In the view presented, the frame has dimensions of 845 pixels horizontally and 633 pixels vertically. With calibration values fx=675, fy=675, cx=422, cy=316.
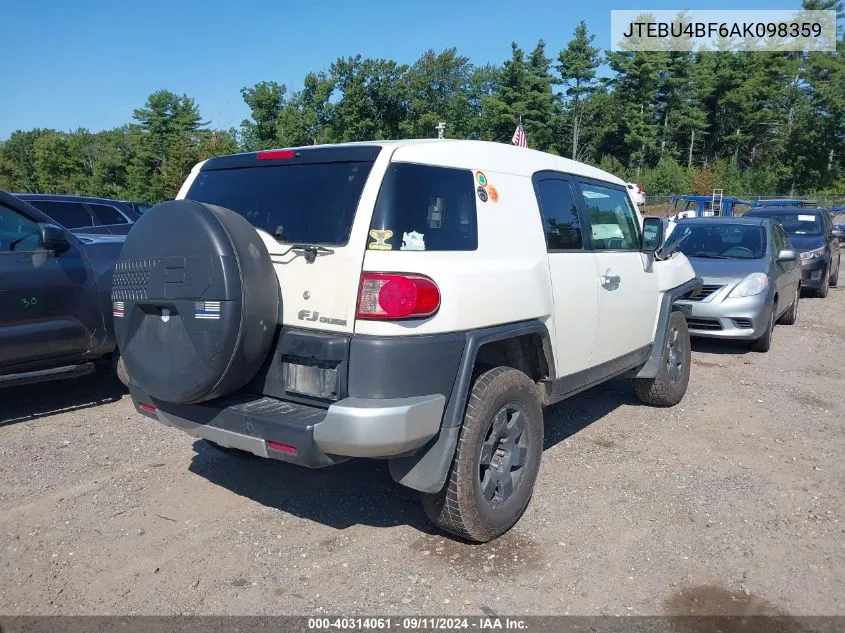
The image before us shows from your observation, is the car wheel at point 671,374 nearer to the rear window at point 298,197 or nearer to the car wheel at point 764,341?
the car wheel at point 764,341

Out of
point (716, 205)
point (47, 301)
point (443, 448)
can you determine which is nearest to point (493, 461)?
point (443, 448)

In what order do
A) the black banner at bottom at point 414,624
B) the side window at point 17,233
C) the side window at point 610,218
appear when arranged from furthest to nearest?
the side window at point 17,233 → the side window at point 610,218 → the black banner at bottom at point 414,624

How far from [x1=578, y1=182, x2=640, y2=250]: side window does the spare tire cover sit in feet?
7.83

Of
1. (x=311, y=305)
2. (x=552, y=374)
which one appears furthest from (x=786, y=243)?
(x=311, y=305)

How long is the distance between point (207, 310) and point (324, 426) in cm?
75

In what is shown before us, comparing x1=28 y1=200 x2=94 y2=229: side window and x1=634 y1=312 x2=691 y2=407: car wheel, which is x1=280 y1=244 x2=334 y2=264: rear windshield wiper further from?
x1=28 y1=200 x2=94 y2=229: side window

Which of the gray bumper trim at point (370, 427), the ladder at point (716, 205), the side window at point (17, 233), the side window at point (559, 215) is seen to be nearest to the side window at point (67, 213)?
the side window at point (17, 233)

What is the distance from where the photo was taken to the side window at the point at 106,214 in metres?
10.8

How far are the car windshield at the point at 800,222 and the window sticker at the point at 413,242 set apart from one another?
43.0 feet

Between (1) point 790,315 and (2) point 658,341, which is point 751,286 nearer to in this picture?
(1) point 790,315

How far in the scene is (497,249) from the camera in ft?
11.4

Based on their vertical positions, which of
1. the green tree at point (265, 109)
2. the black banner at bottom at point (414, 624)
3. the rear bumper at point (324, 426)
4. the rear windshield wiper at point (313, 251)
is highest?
the green tree at point (265, 109)

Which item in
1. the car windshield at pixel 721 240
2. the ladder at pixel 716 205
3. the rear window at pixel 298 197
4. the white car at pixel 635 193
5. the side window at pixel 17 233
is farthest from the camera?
the ladder at pixel 716 205

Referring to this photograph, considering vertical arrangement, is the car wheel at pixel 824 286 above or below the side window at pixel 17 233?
below
